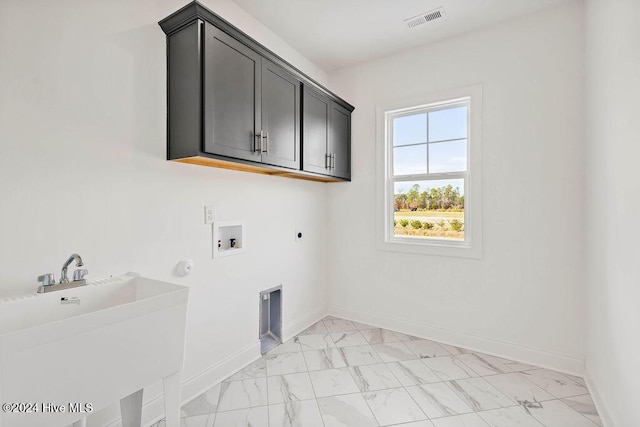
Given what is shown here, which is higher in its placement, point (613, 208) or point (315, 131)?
point (315, 131)

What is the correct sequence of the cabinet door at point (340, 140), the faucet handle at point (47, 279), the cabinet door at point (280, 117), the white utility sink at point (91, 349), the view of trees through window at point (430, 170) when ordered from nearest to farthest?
the white utility sink at point (91, 349) < the faucet handle at point (47, 279) < the cabinet door at point (280, 117) < the view of trees through window at point (430, 170) < the cabinet door at point (340, 140)

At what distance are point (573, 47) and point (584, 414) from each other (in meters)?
2.49

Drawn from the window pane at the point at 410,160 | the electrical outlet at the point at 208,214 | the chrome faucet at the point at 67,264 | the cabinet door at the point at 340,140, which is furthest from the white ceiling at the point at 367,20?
the chrome faucet at the point at 67,264

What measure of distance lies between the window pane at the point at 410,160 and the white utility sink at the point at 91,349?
235 centimetres

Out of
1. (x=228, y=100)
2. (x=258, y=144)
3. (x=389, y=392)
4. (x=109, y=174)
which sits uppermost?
(x=228, y=100)

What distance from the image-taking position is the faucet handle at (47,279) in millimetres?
1249

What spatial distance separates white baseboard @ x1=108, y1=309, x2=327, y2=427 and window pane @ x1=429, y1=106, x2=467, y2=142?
7.77ft

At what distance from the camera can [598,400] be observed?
6.05 feet

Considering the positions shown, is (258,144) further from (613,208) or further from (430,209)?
(613,208)

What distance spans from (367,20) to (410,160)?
1288 mm

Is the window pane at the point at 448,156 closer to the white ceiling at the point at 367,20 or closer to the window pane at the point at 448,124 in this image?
the window pane at the point at 448,124

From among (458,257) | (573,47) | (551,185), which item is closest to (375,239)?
(458,257)

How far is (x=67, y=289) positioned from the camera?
4.29ft

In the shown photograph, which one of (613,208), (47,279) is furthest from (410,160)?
(47,279)
